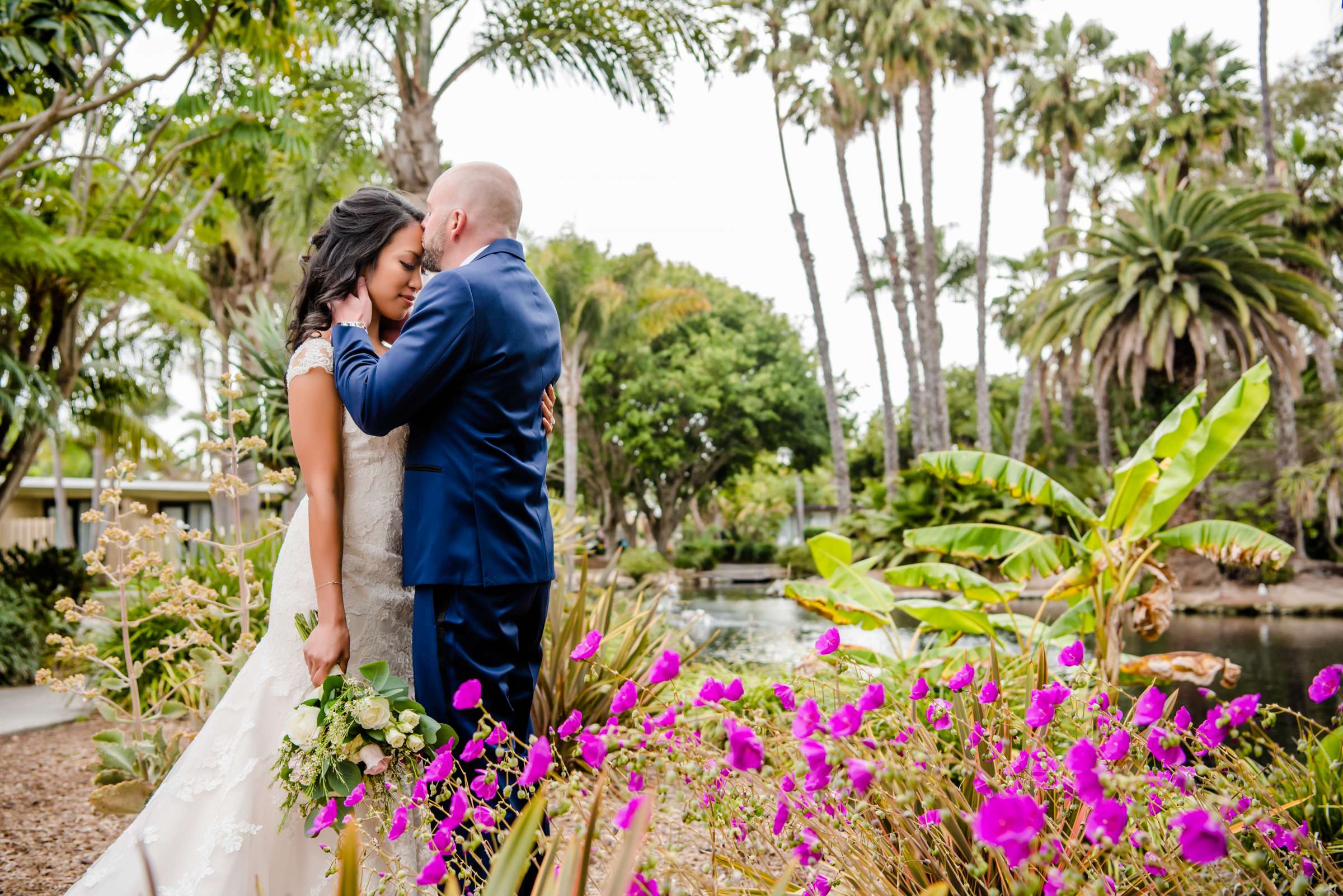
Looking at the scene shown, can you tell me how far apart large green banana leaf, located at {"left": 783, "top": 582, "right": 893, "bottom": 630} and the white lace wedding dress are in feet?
12.1

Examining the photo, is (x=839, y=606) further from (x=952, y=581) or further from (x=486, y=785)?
(x=486, y=785)

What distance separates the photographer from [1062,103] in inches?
938

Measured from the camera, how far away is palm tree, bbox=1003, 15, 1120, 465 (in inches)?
934

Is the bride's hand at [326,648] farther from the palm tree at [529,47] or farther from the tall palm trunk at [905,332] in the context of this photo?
the tall palm trunk at [905,332]

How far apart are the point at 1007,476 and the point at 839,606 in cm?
143

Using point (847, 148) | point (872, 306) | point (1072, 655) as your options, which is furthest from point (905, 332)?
point (1072, 655)

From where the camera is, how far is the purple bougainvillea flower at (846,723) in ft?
4.24

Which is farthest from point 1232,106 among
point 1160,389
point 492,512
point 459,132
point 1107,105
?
point 492,512

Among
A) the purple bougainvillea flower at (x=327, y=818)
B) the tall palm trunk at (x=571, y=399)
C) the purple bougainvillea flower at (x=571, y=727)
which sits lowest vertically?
the purple bougainvillea flower at (x=327, y=818)

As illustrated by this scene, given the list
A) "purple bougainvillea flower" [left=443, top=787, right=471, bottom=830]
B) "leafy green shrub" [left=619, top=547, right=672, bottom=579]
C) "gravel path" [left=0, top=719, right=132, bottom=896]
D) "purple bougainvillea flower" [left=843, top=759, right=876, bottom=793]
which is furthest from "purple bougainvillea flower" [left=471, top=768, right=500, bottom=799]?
"leafy green shrub" [left=619, top=547, right=672, bottom=579]

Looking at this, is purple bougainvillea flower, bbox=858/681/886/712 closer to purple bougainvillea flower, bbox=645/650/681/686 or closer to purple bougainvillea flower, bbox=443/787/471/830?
purple bougainvillea flower, bbox=645/650/681/686

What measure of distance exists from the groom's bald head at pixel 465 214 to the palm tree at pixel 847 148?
20452mm

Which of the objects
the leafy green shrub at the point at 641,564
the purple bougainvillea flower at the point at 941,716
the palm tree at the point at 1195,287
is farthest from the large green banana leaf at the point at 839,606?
the leafy green shrub at the point at 641,564

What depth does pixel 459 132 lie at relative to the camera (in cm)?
1071
